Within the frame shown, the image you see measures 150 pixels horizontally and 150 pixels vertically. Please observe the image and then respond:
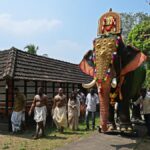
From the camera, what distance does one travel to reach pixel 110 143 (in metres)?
8.90

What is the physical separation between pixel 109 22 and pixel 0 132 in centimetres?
626

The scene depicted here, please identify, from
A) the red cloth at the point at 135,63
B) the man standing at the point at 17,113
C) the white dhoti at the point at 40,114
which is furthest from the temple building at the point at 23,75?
the red cloth at the point at 135,63

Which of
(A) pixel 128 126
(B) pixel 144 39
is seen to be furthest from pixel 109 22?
(B) pixel 144 39

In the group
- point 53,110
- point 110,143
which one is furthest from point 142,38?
point 110,143

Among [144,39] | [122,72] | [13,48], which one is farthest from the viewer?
[144,39]

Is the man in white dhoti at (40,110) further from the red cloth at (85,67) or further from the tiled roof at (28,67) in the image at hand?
the tiled roof at (28,67)

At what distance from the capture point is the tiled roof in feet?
46.1

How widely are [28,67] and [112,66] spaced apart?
707 cm

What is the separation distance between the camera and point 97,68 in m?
9.34

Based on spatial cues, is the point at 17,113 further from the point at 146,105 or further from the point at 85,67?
the point at 146,105

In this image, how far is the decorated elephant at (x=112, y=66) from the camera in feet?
30.3

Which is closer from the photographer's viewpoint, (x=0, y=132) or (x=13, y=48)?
(x=0, y=132)

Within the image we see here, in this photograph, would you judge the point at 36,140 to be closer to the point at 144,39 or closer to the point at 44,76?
the point at 44,76

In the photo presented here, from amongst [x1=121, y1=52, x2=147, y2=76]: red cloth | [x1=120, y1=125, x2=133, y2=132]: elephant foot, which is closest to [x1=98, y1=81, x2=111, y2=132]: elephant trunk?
[x1=121, y1=52, x2=147, y2=76]: red cloth
